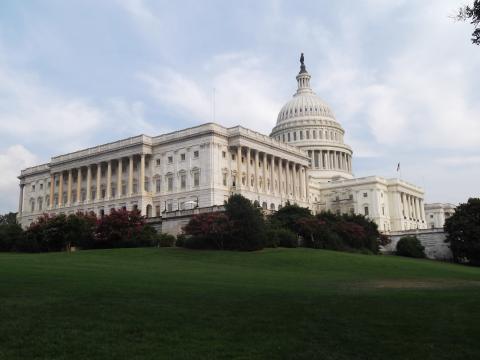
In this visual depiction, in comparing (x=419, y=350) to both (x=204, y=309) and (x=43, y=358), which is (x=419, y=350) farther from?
(x=43, y=358)

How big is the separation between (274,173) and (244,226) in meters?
48.6

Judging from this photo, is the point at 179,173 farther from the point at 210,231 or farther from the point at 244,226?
the point at 244,226

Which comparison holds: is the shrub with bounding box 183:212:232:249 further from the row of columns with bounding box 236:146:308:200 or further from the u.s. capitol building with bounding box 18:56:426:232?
the row of columns with bounding box 236:146:308:200

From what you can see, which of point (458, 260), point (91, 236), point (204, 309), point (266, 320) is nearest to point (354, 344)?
point (266, 320)

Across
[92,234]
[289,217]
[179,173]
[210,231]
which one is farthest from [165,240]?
[179,173]

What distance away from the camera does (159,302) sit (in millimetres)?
20172

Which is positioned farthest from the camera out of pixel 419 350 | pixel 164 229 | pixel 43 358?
pixel 164 229

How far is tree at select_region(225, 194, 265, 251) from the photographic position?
66250mm

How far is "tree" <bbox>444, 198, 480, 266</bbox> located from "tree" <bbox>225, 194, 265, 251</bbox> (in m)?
37.2

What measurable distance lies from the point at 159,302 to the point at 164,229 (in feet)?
206

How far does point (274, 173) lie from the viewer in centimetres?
11419

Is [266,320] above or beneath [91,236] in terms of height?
beneath

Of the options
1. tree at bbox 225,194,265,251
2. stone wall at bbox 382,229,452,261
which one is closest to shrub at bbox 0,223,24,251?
tree at bbox 225,194,265,251

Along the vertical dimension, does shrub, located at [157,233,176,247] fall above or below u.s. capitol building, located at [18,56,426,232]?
below
